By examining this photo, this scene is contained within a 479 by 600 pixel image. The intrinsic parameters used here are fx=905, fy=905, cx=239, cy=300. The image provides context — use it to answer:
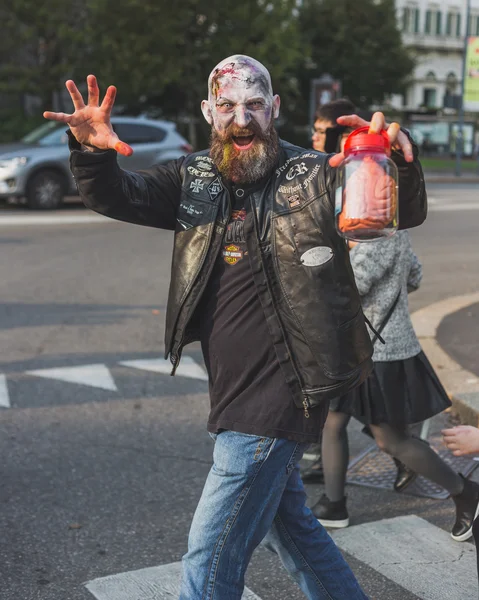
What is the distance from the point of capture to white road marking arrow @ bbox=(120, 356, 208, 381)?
21.3ft

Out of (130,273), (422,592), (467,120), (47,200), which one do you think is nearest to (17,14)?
(47,200)

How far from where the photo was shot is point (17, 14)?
2375cm

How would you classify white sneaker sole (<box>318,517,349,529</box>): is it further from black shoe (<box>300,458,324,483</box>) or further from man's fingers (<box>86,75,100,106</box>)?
man's fingers (<box>86,75,100,106</box>)

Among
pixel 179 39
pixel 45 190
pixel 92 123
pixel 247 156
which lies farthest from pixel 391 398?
pixel 179 39

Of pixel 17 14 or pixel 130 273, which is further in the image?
pixel 17 14

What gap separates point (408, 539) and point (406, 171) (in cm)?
199

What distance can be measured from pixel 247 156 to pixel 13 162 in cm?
1424

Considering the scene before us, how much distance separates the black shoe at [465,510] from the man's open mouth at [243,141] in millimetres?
2091

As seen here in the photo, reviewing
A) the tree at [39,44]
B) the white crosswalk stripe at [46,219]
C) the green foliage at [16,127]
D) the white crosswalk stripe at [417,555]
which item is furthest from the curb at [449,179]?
the white crosswalk stripe at [417,555]

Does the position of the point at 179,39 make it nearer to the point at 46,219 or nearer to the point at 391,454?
the point at 46,219

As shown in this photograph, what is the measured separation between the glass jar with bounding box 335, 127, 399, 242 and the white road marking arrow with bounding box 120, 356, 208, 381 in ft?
13.8

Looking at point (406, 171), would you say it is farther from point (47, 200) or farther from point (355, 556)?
point (47, 200)

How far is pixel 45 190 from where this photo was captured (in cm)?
1678

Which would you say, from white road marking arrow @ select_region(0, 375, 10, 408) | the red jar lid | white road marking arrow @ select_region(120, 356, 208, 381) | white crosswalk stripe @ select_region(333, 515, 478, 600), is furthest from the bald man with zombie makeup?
white road marking arrow @ select_region(120, 356, 208, 381)
